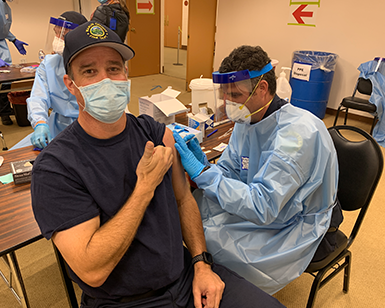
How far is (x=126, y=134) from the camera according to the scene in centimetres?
107

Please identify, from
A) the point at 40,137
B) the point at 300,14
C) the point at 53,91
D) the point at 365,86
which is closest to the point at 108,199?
the point at 40,137

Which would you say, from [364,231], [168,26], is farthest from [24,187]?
[168,26]

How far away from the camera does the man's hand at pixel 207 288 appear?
3.45 ft

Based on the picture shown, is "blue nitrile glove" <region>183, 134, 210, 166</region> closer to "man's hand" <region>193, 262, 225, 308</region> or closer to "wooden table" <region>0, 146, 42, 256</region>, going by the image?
"man's hand" <region>193, 262, 225, 308</region>

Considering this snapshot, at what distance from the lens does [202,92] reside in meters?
2.21

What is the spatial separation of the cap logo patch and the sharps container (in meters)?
1.23

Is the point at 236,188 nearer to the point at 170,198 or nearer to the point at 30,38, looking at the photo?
the point at 170,198

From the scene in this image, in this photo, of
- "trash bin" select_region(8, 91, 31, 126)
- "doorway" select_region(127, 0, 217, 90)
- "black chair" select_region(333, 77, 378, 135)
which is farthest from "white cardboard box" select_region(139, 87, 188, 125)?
"doorway" select_region(127, 0, 217, 90)

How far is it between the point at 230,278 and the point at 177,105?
131 cm

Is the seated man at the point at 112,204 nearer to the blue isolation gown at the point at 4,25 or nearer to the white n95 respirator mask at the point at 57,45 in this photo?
the white n95 respirator mask at the point at 57,45

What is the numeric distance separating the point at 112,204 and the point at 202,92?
1.43 metres

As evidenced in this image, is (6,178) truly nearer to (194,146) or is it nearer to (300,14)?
(194,146)

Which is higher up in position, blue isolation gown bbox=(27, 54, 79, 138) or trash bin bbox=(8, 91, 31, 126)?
blue isolation gown bbox=(27, 54, 79, 138)

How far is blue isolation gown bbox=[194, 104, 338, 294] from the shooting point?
117 centimetres
